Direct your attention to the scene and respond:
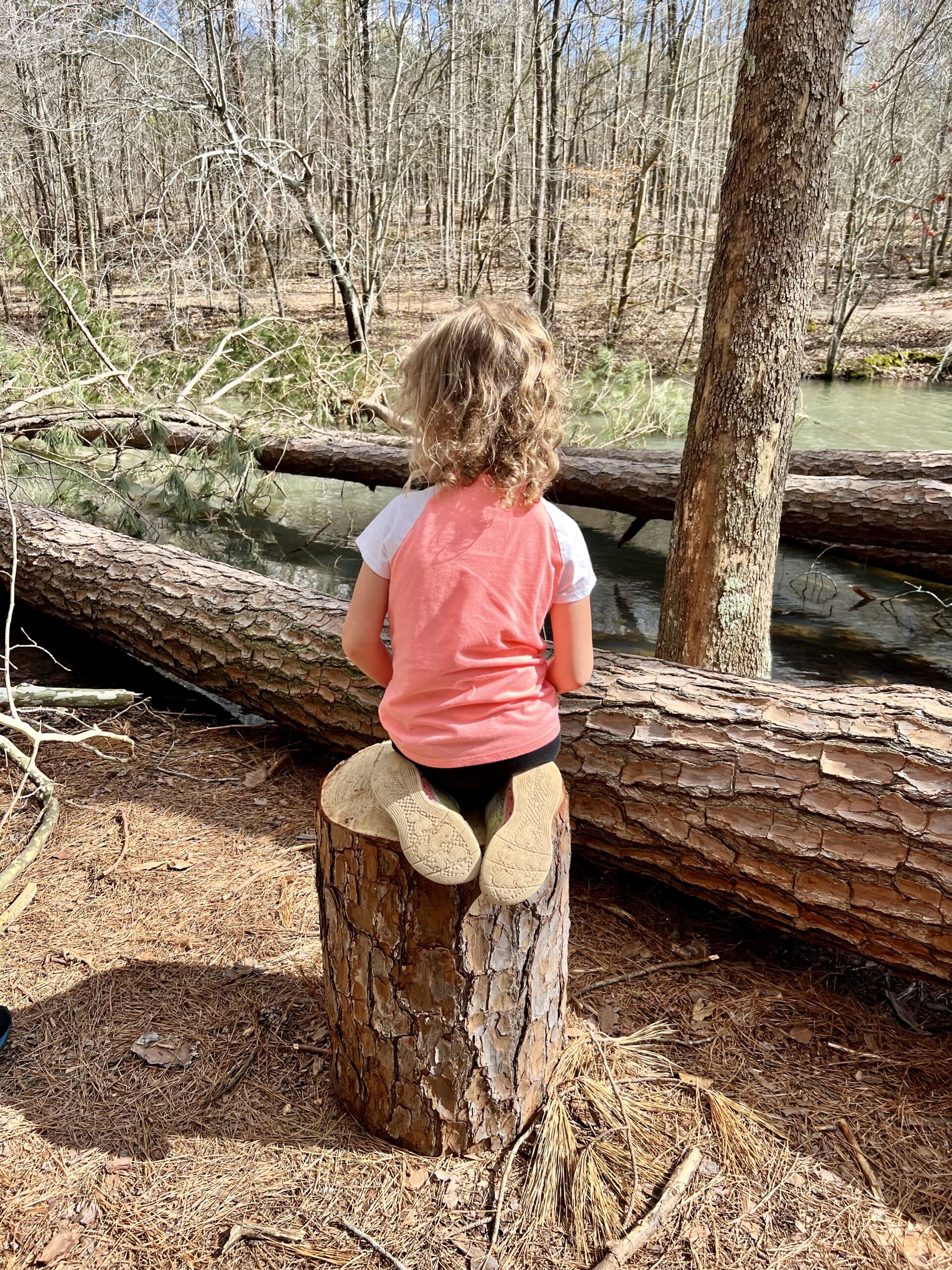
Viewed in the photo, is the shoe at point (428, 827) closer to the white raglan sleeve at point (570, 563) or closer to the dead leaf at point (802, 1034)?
the white raglan sleeve at point (570, 563)

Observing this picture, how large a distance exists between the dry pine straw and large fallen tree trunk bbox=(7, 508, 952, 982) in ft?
0.80

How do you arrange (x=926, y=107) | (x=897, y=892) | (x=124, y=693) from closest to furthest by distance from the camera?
(x=897, y=892) < (x=124, y=693) < (x=926, y=107)

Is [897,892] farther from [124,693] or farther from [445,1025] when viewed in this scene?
[124,693]

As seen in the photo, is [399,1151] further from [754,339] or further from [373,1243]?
[754,339]

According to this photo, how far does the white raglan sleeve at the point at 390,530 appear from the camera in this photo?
175cm

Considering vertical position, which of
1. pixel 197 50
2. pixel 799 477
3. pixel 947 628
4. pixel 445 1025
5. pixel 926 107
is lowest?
pixel 947 628

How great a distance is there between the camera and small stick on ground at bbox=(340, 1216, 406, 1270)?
1625 millimetres

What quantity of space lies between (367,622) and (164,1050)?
1227 mm

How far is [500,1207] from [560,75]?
1622 cm

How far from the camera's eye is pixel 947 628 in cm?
595

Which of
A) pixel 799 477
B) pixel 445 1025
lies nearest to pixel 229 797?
pixel 445 1025

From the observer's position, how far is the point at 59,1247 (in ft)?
5.46

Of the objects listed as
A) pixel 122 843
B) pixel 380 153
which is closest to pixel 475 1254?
pixel 122 843

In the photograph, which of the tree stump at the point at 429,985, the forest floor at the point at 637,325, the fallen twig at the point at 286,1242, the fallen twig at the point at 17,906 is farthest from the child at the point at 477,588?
the forest floor at the point at 637,325
